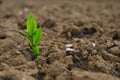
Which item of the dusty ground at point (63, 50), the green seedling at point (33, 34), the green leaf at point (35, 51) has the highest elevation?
the green seedling at point (33, 34)

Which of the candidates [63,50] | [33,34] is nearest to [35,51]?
[33,34]

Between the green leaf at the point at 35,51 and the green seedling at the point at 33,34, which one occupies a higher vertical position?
the green seedling at the point at 33,34

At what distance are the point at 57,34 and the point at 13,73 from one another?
81 cm

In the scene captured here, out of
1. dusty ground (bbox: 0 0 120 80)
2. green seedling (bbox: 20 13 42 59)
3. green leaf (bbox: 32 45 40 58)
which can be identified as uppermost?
green seedling (bbox: 20 13 42 59)

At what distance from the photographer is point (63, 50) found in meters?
1.97

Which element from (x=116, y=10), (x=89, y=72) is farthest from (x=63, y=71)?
(x=116, y=10)

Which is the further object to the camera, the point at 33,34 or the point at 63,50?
the point at 63,50

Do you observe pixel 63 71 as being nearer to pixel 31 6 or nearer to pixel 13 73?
pixel 13 73

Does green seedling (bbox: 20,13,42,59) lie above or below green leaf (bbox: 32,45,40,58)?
above

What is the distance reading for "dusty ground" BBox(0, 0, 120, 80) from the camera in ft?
5.50

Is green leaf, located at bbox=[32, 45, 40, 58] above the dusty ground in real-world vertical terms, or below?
above

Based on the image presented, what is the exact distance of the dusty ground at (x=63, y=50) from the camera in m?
1.68

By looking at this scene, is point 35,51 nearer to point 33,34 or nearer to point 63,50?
point 33,34

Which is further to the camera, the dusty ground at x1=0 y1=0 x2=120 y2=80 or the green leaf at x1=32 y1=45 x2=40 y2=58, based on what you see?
the green leaf at x1=32 y1=45 x2=40 y2=58
